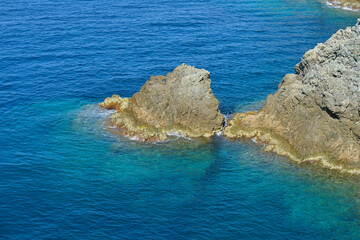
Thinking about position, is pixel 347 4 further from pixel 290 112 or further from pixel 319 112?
pixel 319 112

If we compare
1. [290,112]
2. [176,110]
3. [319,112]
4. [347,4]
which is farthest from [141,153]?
[347,4]

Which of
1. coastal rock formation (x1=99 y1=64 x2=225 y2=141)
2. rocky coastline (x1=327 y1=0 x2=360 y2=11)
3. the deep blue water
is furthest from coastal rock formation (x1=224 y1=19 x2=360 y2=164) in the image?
rocky coastline (x1=327 y1=0 x2=360 y2=11)

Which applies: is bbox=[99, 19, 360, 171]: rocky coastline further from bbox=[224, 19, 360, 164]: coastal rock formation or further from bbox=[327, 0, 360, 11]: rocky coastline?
bbox=[327, 0, 360, 11]: rocky coastline

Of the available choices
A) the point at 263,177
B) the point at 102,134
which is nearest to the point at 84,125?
the point at 102,134

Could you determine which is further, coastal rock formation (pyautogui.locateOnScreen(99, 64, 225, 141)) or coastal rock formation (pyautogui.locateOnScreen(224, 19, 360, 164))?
coastal rock formation (pyautogui.locateOnScreen(99, 64, 225, 141))

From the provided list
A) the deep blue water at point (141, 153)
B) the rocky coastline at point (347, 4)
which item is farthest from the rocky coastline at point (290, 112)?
the rocky coastline at point (347, 4)

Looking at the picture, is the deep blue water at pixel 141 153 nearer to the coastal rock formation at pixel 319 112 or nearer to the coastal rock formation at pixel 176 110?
the coastal rock formation at pixel 176 110

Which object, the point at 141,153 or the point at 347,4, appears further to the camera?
the point at 347,4
